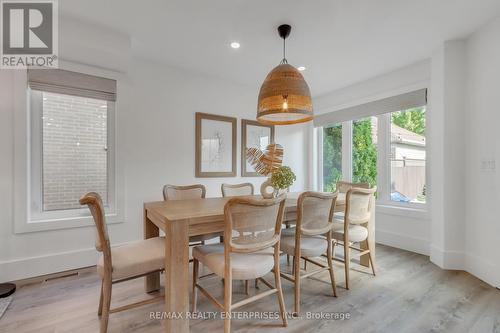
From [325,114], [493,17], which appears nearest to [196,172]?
[325,114]

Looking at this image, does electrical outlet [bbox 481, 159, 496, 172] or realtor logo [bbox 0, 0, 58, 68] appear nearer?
realtor logo [bbox 0, 0, 58, 68]

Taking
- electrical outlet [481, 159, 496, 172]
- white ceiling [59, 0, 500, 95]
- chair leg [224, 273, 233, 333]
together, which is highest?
white ceiling [59, 0, 500, 95]

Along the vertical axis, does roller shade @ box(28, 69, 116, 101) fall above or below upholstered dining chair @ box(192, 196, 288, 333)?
above

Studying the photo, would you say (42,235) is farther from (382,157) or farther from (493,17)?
(493,17)

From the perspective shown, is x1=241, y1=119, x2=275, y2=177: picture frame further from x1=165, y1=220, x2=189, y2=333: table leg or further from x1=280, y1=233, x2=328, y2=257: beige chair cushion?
x1=165, y1=220, x2=189, y2=333: table leg

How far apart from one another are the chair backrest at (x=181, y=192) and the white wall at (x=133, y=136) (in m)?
0.75

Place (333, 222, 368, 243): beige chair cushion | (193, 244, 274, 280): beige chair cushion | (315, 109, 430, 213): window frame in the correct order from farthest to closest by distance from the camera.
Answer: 1. (315, 109, 430, 213): window frame
2. (333, 222, 368, 243): beige chair cushion
3. (193, 244, 274, 280): beige chair cushion

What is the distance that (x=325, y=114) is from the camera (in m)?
4.59

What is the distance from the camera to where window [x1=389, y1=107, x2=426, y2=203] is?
3.40 metres

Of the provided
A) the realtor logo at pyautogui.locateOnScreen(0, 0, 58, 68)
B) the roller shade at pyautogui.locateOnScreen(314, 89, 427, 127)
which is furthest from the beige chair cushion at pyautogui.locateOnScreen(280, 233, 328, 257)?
the realtor logo at pyautogui.locateOnScreen(0, 0, 58, 68)

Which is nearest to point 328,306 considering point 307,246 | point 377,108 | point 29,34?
point 307,246

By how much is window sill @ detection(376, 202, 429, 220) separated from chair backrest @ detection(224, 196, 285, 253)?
2.62 meters

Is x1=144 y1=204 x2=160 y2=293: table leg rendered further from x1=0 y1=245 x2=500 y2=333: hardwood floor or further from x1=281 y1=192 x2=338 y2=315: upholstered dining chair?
x1=281 y1=192 x2=338 y2=315: upholstered dining chair

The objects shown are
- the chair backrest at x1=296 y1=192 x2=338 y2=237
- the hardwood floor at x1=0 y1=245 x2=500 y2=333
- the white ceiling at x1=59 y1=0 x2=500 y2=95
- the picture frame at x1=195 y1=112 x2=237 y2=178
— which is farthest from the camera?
the picture frame at x1=195 y1=112 x2=237 y2=178
